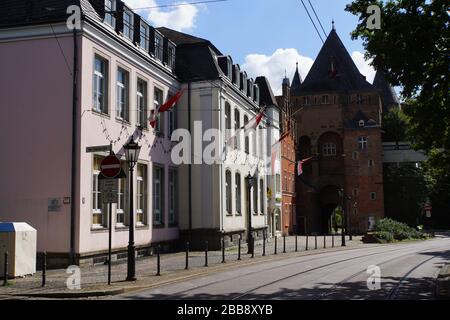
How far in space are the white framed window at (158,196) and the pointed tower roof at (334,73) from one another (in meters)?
50.4

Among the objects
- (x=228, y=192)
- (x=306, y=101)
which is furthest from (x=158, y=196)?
(x=306, y=101)

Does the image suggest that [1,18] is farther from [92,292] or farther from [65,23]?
[92,292]

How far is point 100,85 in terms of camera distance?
2123cm

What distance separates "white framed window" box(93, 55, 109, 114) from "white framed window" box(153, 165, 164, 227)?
5.67m

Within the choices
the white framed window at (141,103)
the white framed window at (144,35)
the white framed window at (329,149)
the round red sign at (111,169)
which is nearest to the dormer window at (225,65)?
the white framed window at (144,35)

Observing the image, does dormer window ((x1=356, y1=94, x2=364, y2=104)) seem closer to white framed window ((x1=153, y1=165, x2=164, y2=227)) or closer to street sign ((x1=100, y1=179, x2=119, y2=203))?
white framed window ((x1=153, y1=165, x2=164, y2=227))

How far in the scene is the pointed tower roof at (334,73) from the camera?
74.4m

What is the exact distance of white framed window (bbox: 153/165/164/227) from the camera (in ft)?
86.0

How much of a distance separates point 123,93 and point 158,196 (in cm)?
597

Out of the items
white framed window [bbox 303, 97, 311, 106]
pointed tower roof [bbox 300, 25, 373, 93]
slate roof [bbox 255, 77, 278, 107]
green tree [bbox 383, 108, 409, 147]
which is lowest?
slate roof [bbox 255, 77, 278, 107]

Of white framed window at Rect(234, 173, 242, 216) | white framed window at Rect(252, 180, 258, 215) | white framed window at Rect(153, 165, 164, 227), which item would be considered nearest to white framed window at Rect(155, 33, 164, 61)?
white framed window at Rect(153, 165, 164, 227)

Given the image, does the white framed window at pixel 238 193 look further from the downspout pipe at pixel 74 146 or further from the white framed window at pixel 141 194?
the downspout pipe at pixel 74 146
